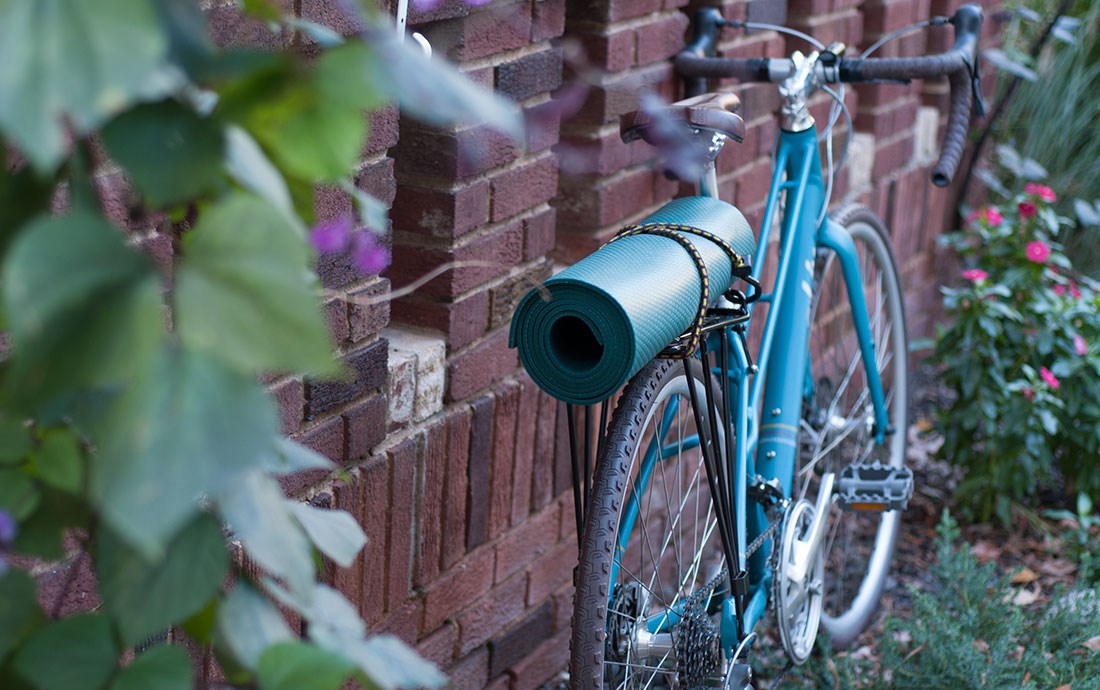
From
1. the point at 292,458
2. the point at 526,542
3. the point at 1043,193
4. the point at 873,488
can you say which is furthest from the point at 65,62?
the point at 1043,193

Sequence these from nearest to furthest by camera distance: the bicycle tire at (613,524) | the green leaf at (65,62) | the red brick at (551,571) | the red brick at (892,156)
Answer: the green leaf at (65,62)
the bicycle tire at (613,524)
the red brick at (551,571)
the red brick at (892,156)

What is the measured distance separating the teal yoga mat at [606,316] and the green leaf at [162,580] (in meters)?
0.86

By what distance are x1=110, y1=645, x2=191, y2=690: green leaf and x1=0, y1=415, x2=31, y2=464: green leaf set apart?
0.47 feet

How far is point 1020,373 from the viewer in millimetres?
3316

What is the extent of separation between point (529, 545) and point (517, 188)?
668 mm

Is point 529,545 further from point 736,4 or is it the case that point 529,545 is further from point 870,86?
point 870,86

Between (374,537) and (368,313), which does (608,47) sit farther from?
Answer: (374,537)

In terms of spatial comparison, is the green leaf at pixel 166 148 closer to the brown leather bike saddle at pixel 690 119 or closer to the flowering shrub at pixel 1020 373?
the brown leather bike saddle at pixel 690 119

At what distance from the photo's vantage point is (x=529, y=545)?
236 cm

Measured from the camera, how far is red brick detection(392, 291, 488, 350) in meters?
2.03

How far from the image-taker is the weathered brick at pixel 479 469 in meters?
2.13

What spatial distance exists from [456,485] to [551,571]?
1.45 ft

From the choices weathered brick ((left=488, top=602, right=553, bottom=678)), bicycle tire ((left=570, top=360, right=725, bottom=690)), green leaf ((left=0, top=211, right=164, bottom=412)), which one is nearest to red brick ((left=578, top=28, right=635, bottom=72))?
bicycle tire ((left=570, top=360, right=725, bottom=690))

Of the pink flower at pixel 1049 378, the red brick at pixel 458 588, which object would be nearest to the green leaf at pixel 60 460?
the red brick at pixel 458 588
